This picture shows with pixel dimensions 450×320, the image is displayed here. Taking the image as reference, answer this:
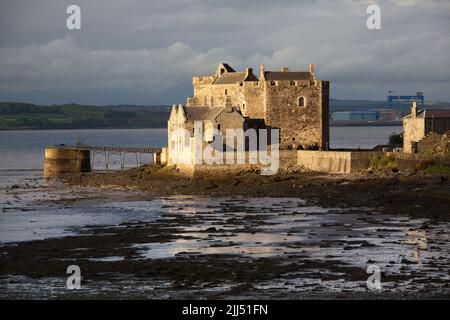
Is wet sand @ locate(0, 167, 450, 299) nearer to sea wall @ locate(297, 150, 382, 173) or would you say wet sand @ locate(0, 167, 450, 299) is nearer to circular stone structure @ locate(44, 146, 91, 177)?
sea wall @ locate(297, 150, 382, 173)

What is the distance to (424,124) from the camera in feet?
191

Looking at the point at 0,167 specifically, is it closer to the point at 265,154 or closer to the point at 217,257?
the point at 265,154

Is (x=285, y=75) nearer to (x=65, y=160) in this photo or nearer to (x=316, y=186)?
(x=316, y=186)

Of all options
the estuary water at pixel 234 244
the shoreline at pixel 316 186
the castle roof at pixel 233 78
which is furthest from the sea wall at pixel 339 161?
the castle roof at pixel 233 78

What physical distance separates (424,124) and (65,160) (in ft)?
82.9

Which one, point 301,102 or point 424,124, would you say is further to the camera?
point 301,102

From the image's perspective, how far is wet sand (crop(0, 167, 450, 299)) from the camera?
26.2 meters

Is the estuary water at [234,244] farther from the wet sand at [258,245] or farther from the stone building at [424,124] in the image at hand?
the stone building at [424,124]

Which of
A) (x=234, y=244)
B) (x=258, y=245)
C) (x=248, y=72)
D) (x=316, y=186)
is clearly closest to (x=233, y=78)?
(x=248, y=72)

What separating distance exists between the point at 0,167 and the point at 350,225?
51.9 m

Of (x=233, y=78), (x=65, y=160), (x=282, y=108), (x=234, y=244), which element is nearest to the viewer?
(x=234, y=244)

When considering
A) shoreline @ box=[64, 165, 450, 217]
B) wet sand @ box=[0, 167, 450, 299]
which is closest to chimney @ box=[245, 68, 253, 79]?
shoreline @ box=[64, 165, 450, 217]

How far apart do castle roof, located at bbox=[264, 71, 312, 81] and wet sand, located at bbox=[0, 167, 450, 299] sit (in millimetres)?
11674
